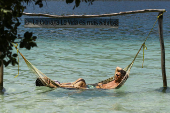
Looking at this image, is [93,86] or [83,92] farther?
[93,86]

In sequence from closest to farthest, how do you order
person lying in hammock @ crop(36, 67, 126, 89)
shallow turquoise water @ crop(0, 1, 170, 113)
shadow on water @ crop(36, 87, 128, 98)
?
shallow turquoise water @ crop(0, 1, 170, 113)
shadow on water @ crop(36, 87, 128, 98)
person lying in hammock @ crop(36, 67, 126, 89)

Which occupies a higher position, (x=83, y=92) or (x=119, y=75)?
(x=119, y=75)

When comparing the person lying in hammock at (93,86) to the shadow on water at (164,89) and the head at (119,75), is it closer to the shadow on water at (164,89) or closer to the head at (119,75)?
the head at (119,75)

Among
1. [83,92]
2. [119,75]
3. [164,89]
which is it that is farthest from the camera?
[164,89]

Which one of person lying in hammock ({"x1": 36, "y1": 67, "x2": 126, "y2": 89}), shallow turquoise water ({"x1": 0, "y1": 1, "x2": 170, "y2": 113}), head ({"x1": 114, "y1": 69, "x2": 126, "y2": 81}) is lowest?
shallow turquoise water ({"x1": 0, "y1": 1, "x2": 170, "y2": 113})

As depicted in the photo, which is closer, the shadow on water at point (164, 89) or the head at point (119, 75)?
the head at point (119, 75)

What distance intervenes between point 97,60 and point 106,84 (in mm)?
4654

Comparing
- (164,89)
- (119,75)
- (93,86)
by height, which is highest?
(119,75)

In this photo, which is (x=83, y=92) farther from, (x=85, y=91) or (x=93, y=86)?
(x=93, y=86)

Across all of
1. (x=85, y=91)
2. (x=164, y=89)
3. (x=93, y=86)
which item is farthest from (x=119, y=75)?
(x=164, y=89)

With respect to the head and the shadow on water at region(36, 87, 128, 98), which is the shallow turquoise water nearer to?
the shadow on water at region(36, 87, 128, 98)

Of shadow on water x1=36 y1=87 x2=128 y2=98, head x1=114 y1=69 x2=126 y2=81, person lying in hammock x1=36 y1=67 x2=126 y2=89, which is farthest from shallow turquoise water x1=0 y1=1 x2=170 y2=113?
head x1=114 y1=69 x2=126 y2=81

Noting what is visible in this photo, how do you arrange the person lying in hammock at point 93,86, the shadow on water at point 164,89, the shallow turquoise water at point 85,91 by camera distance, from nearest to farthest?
the shallow turquoise water at point 85,91
the person lying in hammock at point 93,86
the shadow on water at point 164,89

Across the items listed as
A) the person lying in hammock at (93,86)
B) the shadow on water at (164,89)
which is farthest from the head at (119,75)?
the shadow on water at (164,89)
